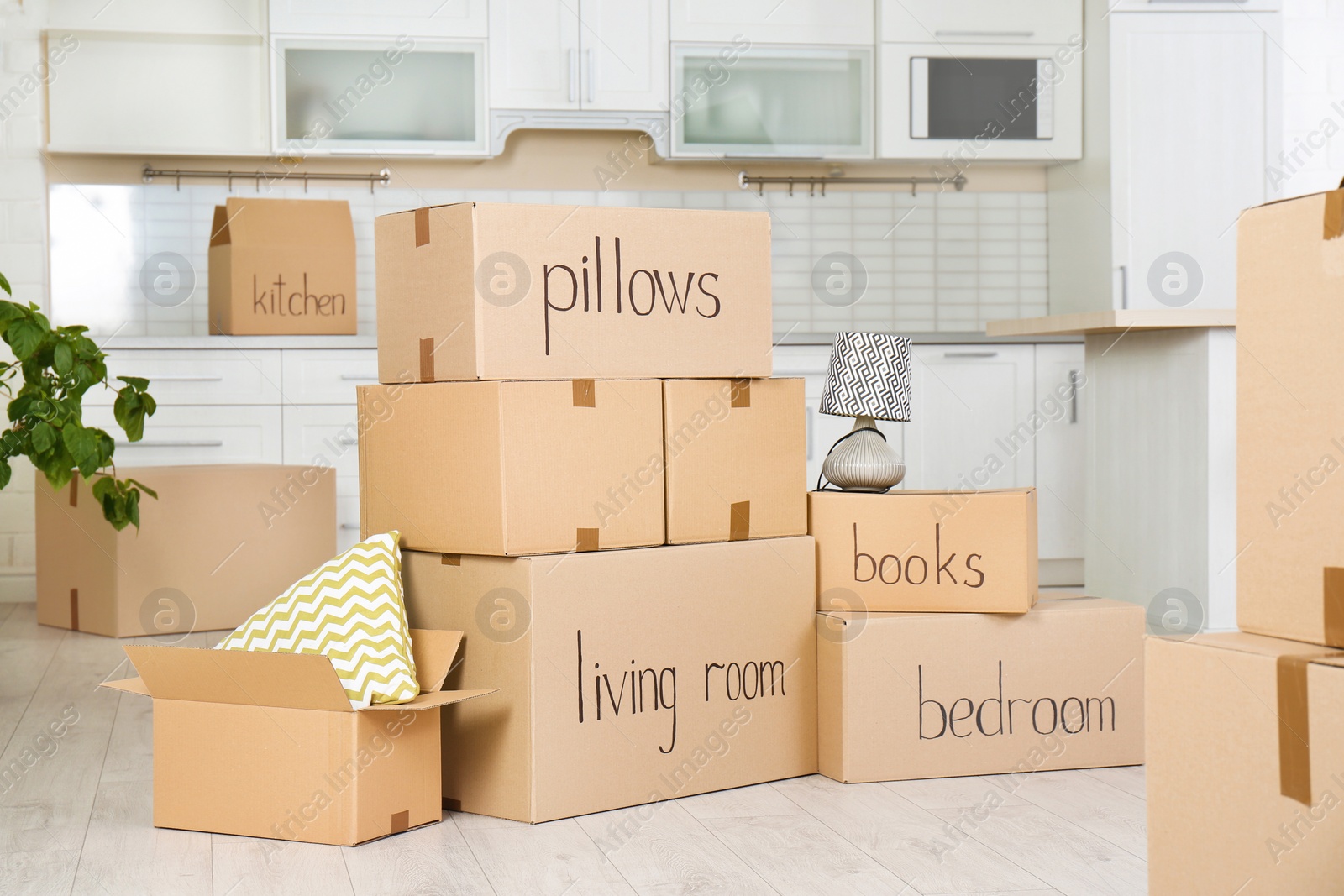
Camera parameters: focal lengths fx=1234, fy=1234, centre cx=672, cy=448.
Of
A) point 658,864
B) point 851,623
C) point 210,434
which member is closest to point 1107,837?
point 851,623

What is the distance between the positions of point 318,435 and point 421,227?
1.98m

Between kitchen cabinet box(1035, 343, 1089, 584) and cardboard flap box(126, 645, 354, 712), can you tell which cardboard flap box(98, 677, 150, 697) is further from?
kitchen cabinet box(1035, 343, 1089, 584)

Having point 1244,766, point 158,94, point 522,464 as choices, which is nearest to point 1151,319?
point 522,464

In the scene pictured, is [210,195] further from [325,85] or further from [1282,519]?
[1282,519]

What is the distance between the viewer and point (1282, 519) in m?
1.06

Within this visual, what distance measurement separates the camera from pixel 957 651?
1.99m

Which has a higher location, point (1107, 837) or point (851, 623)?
point (851, 623)

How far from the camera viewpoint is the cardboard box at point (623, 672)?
175cm

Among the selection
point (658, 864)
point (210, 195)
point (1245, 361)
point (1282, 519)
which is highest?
point (210, 195)

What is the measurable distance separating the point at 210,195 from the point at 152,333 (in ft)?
1.63

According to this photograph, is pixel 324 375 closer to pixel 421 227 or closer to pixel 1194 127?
pixel 421 227

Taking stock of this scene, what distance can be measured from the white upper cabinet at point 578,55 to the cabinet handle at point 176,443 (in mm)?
1379

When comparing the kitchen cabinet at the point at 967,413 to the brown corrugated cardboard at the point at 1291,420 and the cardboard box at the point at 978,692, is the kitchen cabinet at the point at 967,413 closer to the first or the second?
the cardboard box at the point at 978,692

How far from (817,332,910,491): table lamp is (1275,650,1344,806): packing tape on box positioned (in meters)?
1.13
